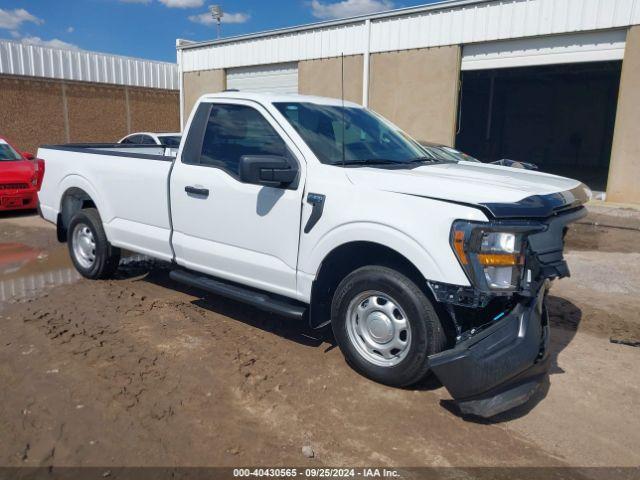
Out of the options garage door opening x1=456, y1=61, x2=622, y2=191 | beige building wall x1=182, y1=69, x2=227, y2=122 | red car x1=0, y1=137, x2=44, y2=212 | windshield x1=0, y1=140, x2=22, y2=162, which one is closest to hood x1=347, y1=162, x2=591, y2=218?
red car x1=0, y1=137, x2=44, y2=212

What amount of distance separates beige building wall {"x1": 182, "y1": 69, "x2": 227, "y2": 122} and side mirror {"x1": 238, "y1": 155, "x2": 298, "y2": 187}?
1756cm

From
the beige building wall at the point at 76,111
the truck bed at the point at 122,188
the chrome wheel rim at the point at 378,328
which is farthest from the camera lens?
the beige building wall at the point at 76,111

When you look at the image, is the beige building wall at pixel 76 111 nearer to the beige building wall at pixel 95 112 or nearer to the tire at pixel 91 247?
the beige building wall at pixel 95 112

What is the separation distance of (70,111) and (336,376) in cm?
2188

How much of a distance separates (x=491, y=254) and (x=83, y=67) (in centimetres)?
2318

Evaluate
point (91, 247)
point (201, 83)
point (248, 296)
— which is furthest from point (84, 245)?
point (201, 83)

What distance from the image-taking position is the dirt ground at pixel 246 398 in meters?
3.14

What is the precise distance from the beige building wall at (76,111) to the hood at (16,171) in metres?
11.7

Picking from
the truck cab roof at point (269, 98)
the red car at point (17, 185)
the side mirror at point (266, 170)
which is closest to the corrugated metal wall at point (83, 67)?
the red car at point (17, 185)

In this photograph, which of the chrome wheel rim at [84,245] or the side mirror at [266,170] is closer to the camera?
the side mirror at [266,170]

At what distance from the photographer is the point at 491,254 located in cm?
328

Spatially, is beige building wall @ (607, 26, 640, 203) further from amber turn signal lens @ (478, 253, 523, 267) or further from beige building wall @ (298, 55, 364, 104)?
amber turn signal lens @ (478, 253, 523, 267)

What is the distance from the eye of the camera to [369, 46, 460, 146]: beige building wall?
1505 cm

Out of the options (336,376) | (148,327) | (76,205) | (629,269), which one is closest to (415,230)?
(336,376)
